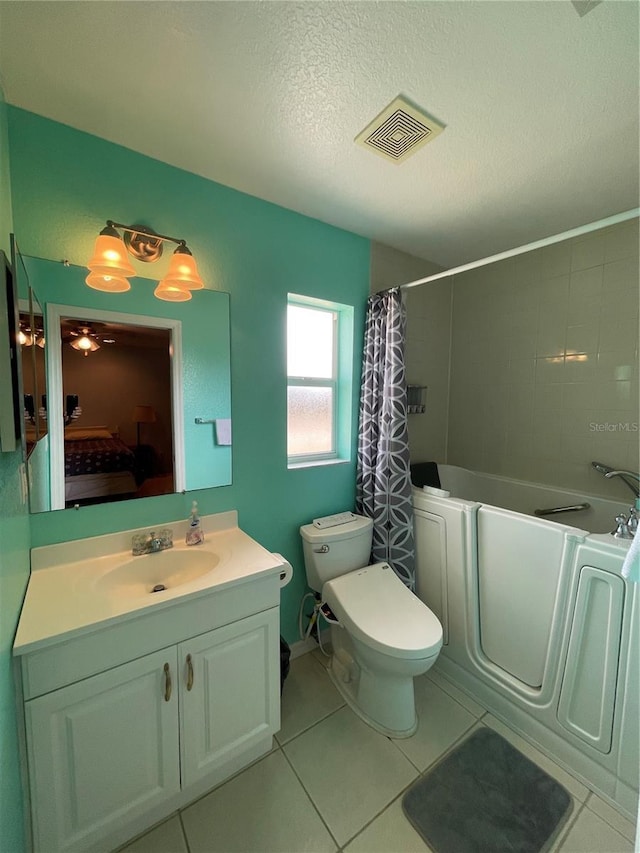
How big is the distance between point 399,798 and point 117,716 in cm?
103

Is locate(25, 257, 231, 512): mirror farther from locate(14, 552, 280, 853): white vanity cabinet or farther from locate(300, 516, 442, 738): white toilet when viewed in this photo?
locate(300, 516, 442, 738): white toilet

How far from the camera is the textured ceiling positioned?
0.84 meters

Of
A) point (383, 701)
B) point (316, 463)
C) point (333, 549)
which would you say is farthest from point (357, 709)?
point (316, 463)

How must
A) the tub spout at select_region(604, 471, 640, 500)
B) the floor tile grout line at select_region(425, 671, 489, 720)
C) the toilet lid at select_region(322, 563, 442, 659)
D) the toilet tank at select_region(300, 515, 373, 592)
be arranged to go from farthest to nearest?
the tub spout at select_region(604, 471, 640, 500) < the toilet tank at select_region(300, 515, 373, 592) < the floor tile grout line at select_region(425, 671, 489, 720) < the toilet lid at select_region(322, 563, 442, 659)

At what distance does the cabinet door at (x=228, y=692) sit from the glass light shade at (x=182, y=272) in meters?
1.25

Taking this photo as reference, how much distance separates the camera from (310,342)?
1.94 metres

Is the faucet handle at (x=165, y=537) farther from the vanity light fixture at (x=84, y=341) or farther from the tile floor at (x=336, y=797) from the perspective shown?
the tile floor at (x=336, y=797)

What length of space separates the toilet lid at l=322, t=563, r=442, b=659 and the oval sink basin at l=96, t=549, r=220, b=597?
64cm

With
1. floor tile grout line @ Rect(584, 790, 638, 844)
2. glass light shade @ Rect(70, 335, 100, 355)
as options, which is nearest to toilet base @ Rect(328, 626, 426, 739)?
floor tile grout line @ Rect(584, 790, 638, 844)

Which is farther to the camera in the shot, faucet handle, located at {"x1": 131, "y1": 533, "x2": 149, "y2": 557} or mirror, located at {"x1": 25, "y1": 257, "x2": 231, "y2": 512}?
faucet handle, located at {"x1": 131, "y1": 533, "x2": 149, "y2": 557}

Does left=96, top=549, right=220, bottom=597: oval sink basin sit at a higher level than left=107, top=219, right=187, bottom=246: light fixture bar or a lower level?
lower

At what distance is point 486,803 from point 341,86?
2446 millimetres

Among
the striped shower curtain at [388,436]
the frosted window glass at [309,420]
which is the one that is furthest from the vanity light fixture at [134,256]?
the striped shower curtain at [388,436]

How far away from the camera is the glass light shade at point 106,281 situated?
3.63 feet
